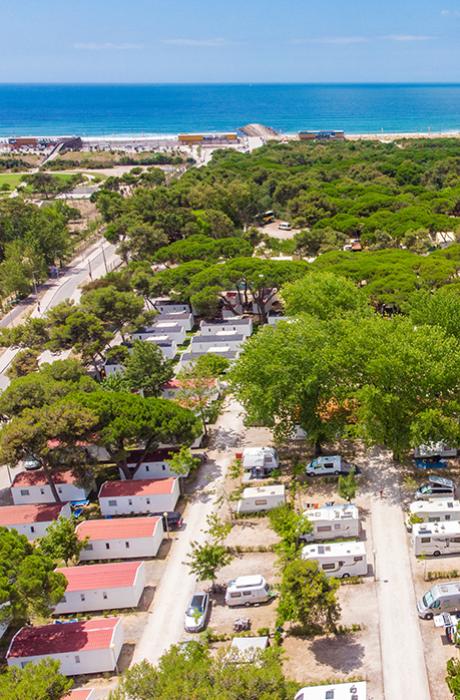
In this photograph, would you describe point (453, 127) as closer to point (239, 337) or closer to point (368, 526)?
point (239, 337)

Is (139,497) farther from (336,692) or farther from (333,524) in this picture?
(336,692)

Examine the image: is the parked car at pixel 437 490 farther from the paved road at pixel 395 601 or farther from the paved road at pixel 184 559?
the paved road at pixel 184 559

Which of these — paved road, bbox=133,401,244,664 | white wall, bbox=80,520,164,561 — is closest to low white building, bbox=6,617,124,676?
paved road, bbox=133,401,244,664

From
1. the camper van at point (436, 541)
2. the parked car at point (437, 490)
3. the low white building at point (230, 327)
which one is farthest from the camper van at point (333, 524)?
the low white building at point (230, 327)

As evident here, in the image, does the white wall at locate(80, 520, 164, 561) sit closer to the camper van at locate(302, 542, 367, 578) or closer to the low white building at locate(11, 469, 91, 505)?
the low white building at locate(11, 469, 91, 505)

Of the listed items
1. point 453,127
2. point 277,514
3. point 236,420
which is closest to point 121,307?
point 236,420

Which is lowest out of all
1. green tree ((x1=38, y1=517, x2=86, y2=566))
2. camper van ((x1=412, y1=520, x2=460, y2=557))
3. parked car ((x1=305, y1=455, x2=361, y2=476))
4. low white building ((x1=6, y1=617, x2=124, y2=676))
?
low white building ((x1=6, y1=617, x2=124, y2=676))

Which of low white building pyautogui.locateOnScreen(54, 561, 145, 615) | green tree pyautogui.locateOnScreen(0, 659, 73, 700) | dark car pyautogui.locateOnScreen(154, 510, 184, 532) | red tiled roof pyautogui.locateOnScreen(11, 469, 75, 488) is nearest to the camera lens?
green tree pyautogui.locateOnScreen(0, 659, 73, 700)
